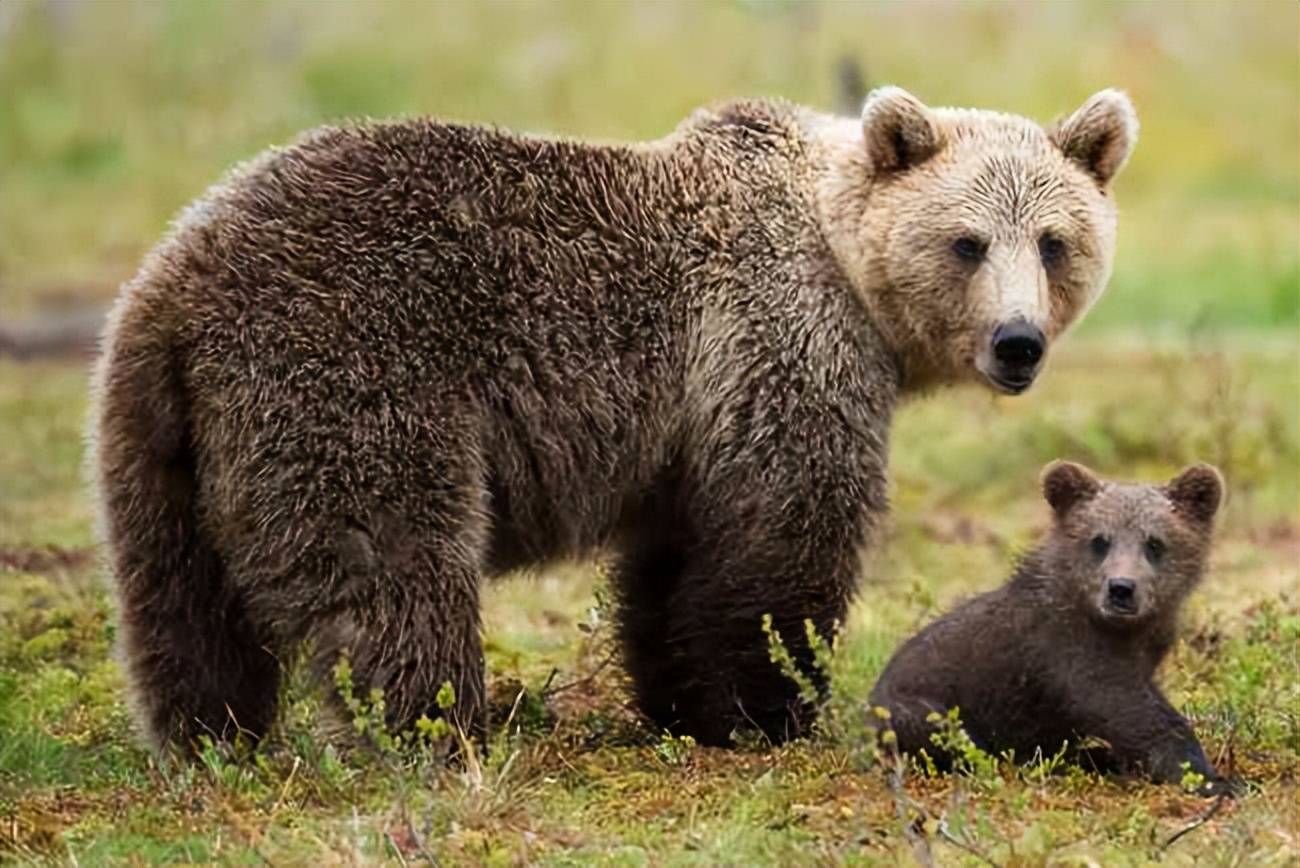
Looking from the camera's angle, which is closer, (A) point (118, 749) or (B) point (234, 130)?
(A) point (118, 749)

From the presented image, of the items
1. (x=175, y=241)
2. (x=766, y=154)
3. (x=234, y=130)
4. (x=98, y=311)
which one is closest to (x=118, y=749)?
(x=175, y=241)

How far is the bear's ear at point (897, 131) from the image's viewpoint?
27.7ft

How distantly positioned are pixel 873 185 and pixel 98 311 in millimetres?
13915

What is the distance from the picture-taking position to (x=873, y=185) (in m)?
8.57

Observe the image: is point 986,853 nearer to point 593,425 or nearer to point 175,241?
point 593,425

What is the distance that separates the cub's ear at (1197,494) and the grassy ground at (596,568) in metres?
0.75

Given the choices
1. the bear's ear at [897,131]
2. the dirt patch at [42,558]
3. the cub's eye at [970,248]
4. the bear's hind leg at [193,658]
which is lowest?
the dirt patch at [42,558]

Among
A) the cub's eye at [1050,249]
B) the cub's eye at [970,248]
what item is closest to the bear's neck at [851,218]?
the cub's eye at [970,248]

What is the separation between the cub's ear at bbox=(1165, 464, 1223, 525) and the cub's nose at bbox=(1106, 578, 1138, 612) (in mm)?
460

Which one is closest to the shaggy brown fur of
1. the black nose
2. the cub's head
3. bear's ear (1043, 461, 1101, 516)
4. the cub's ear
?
the black nose

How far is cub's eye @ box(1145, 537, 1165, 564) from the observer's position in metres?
7.89

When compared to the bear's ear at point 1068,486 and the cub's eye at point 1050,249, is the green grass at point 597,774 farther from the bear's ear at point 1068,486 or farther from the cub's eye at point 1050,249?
the cub's eye at point 1050,249

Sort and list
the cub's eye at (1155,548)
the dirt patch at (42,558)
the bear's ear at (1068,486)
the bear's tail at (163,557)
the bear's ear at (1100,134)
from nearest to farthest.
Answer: the bear's tail at (163,557), the cub's eye at (1155,548), the bear's ear at (1068,486), the bear's ear at (1100,134), the dirt patch at (42,558)

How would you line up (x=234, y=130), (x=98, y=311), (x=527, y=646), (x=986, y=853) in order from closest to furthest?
(x=986, y=853)
(x=527, y=646)
(x=98, y=311)
(x=234, y=130)
